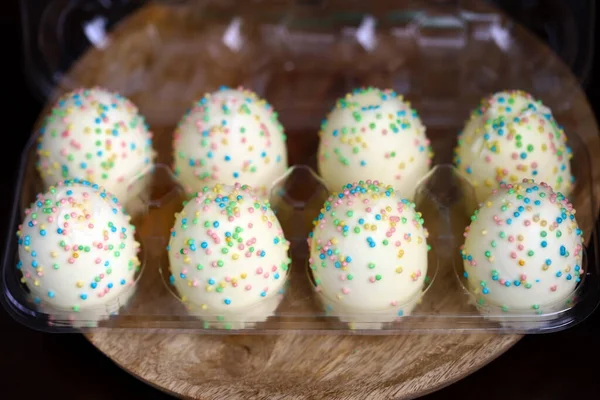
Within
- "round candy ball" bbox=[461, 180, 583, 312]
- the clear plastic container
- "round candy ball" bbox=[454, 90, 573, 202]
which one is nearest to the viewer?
"round candy ball" bbox=[461, 180, 583, 312]

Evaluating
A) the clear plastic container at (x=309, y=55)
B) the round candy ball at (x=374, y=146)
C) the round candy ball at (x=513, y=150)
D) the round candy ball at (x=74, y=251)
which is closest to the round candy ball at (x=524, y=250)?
the round candy ball at (x=513, y=150)

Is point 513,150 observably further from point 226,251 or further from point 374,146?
point 226,251

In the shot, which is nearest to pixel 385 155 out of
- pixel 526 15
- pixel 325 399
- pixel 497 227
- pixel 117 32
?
pixel 497 227

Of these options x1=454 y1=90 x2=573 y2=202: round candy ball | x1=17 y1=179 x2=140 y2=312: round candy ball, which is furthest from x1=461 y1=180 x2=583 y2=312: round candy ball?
x1=17 y1=179 x2=140 y2=312: round candy ball

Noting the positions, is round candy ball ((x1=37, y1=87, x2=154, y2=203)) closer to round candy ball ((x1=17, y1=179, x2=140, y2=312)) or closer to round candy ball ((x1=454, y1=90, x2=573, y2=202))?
round candy ball ((x1=17, y1=179, x2=140, y2=312))

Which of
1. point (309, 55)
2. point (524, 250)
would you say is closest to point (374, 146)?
point (524, 250)

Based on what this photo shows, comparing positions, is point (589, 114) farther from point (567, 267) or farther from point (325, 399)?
point (325, 399)

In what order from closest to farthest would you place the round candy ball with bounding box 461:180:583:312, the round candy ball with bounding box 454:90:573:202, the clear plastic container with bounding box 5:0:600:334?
the round candy ball with bounding box 461:180:583:312 → the round candy ball with bounding box 454:90:573:202 → the clear plastic container with bounding box 5:0:600:334
